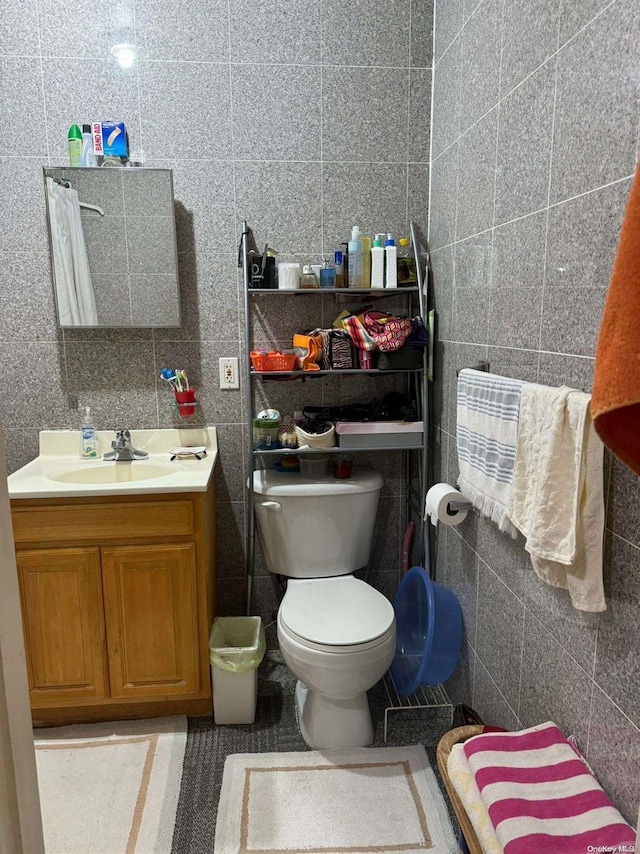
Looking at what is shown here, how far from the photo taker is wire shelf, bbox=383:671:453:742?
2113 millimetres

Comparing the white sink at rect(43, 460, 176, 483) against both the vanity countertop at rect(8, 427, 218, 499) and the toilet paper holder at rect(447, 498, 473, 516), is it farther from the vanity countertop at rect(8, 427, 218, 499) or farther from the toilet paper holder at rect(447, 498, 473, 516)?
the toilet paper holder at rect(447, 498, 473, 516)

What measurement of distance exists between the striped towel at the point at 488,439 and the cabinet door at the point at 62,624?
1.21 m

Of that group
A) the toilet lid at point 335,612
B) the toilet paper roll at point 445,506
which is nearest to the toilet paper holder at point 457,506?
the toilet paper roll at point 445,506

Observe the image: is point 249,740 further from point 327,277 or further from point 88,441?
point 327,277

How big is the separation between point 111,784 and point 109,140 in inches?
83.6

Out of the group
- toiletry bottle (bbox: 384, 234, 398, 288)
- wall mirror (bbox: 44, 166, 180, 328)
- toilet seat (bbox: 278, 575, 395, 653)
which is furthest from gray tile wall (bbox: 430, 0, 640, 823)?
wall mirror (bbox: 44, 166, 180, 328)

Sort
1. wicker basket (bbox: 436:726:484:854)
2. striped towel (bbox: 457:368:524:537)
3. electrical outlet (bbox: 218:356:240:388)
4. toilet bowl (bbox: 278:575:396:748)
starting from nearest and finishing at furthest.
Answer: wicker basket (bbox: 436:726:484:854) → striped towel (bbox: 457:368:524:537) → toilet bowl (bbox: 278:575:396:748) → electrical outlet (bbox: 218:356:240:388)

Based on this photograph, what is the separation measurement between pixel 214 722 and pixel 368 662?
0.66 meters

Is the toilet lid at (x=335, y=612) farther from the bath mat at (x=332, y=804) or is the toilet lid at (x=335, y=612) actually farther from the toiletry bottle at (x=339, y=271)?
the toiletry bottle at (x=339, y=271)

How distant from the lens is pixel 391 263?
2172mm

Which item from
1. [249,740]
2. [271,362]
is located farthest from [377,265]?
[249,740]

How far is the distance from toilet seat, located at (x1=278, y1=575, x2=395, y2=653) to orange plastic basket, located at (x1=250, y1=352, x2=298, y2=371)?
0.78 metres

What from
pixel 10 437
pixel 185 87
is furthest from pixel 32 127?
pixel 10 437

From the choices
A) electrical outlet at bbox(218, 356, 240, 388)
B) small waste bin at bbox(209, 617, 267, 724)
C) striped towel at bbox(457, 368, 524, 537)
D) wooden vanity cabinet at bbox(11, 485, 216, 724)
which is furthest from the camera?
electrical outlet at bbox(218, 356, 240, 388)
